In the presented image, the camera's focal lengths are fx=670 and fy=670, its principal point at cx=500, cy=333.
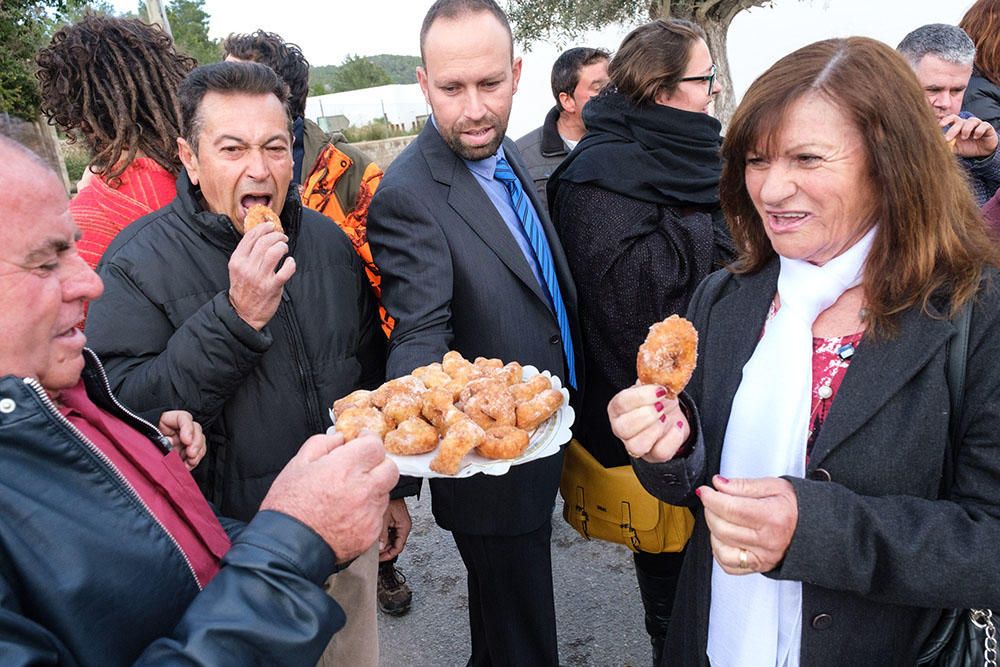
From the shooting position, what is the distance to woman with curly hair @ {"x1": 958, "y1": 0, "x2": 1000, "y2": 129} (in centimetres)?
373

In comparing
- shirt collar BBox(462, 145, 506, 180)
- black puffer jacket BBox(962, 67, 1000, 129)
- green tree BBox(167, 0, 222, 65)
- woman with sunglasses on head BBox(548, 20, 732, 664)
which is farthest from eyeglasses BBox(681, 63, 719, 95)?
green tree BBox(167, 0, 222, 65)

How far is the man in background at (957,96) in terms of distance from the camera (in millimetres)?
3303

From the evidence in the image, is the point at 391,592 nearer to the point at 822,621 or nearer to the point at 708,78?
the point at 822,621

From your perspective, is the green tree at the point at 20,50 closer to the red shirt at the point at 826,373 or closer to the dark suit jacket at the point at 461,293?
the dark suit jacket at the point at 461,293

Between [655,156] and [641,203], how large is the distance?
227 mm

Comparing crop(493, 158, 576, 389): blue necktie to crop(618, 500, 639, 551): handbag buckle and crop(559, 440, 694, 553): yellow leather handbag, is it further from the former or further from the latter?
crop(618, 500, 639, 551): handbag buckle

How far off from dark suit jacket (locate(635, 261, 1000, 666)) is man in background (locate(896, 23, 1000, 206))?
2387 millimetres

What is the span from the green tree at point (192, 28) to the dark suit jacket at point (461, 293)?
2671 cm

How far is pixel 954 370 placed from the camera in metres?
1.46

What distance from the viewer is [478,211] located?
2.50m

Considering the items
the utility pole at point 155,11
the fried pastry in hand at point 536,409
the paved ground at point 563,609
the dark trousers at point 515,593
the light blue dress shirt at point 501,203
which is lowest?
the paved ground at point 563,609

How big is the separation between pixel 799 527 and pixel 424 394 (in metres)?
1.07

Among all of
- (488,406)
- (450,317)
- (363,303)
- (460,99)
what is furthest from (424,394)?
(460,99)

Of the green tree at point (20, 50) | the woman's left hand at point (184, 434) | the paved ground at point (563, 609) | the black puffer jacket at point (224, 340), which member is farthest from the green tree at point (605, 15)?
the woman's left hand at point (184, 434)
